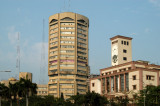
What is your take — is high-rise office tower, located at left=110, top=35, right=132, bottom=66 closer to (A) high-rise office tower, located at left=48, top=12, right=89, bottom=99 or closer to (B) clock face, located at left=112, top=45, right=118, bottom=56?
(B) clock face, located at left=112, top=45, right=118, bottom=56

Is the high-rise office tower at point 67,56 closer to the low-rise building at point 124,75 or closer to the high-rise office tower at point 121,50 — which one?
the low-rise building at point 124,75

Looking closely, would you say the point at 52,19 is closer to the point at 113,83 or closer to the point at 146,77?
the point at 113,83

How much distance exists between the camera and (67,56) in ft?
616

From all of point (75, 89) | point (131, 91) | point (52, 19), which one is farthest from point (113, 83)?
point (52, 19)

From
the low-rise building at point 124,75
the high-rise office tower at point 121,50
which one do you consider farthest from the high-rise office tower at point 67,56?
the high-rise office tower at point 121,50

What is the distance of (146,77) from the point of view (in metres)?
109

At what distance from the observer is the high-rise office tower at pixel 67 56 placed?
18375cm

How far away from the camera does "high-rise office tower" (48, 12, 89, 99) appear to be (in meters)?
184

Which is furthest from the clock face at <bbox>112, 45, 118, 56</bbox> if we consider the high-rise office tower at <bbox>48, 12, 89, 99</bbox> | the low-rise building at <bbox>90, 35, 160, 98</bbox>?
the high-rise office tower at <bbox>48, 12, 89, 99</bbox>

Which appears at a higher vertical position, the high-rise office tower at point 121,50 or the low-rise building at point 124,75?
the high-rise office tower at point 121,50

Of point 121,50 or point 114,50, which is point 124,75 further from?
point 114,50

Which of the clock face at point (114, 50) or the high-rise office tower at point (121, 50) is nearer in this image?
the high-rise office tower at point (121, 50)

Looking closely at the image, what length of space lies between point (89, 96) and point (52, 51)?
10622 cm

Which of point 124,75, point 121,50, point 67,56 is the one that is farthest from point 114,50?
point 67,56
